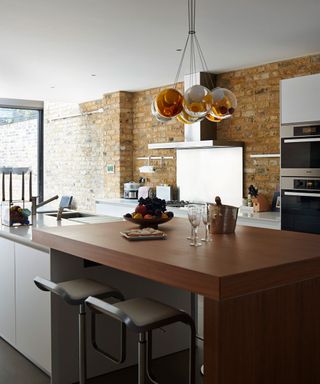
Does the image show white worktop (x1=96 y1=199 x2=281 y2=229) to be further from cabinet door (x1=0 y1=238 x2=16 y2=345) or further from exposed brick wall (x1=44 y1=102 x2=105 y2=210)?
cabinet door (x1=0 y1=238 x2=16 y2=345)

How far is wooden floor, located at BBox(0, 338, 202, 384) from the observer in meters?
3.06

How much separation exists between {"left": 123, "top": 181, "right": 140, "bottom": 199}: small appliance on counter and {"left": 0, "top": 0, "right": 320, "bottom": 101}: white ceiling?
158 centimetres

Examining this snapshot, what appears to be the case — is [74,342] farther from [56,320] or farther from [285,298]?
[285,298]

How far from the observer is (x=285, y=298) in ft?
Result: 7.18

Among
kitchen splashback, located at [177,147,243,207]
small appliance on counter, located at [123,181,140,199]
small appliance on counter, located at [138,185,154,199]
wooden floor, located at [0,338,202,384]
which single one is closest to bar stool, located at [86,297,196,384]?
wooden floor, located at [0,338,202,384]

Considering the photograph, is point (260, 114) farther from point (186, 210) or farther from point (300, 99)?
point (186, 210)

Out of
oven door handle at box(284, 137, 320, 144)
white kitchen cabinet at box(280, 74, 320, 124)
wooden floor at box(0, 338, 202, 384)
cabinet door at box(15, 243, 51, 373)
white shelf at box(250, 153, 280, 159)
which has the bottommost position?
wooden floor at box(0, 338, 202, 384)

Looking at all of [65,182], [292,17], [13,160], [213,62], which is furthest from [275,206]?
[13,160]

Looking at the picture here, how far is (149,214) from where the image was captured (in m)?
3.15

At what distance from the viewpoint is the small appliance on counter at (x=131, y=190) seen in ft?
23.6

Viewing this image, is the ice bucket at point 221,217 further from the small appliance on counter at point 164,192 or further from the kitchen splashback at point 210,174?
the small appliance on counter at point 164,192

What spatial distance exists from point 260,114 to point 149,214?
2.98m

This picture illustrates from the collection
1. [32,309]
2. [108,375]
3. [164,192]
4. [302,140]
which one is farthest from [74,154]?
[108,375]

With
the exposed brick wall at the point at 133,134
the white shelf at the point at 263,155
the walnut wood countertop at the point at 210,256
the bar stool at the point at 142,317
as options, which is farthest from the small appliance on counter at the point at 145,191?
the bar stool at the point at 142,317
